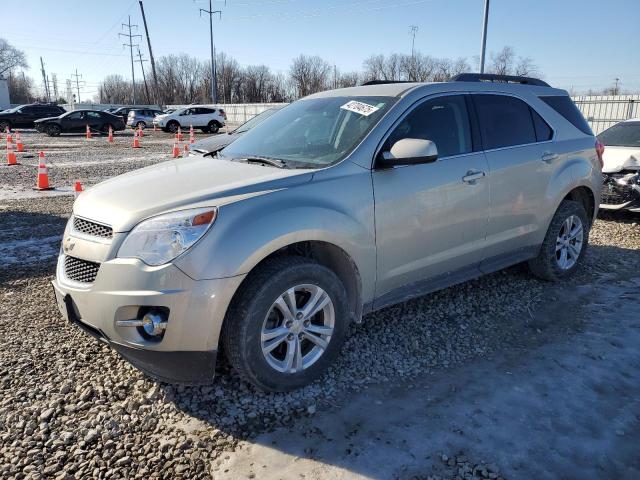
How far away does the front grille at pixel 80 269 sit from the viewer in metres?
2.87

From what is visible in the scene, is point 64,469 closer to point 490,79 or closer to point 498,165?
point 498,165

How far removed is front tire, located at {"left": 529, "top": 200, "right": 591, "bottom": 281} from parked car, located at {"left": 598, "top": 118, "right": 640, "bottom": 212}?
90.8 inches

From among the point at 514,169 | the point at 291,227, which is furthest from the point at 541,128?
the point at 291,227

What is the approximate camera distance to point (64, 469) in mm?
2492

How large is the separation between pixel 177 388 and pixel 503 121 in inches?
132

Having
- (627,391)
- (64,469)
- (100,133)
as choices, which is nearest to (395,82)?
(627,391)

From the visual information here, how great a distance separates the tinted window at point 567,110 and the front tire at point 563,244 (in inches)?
29.8

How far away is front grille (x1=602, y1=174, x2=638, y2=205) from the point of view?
7.17 meters

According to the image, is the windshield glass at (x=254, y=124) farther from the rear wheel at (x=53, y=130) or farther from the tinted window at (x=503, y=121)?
the rear wheel at (x=53, y=130)

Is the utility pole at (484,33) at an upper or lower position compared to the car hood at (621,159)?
upper

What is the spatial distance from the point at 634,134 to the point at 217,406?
798 cm

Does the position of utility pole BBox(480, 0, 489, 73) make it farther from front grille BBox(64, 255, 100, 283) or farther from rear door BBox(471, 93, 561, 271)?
front grille BBox(64, 255, 100, 283)

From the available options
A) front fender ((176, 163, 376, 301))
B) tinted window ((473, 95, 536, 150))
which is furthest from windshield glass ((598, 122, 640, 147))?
front fender ((176, 163, 376, 301))

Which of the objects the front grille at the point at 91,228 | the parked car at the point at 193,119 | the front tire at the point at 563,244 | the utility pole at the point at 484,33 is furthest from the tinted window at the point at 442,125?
the parked car at the point at 193,119
